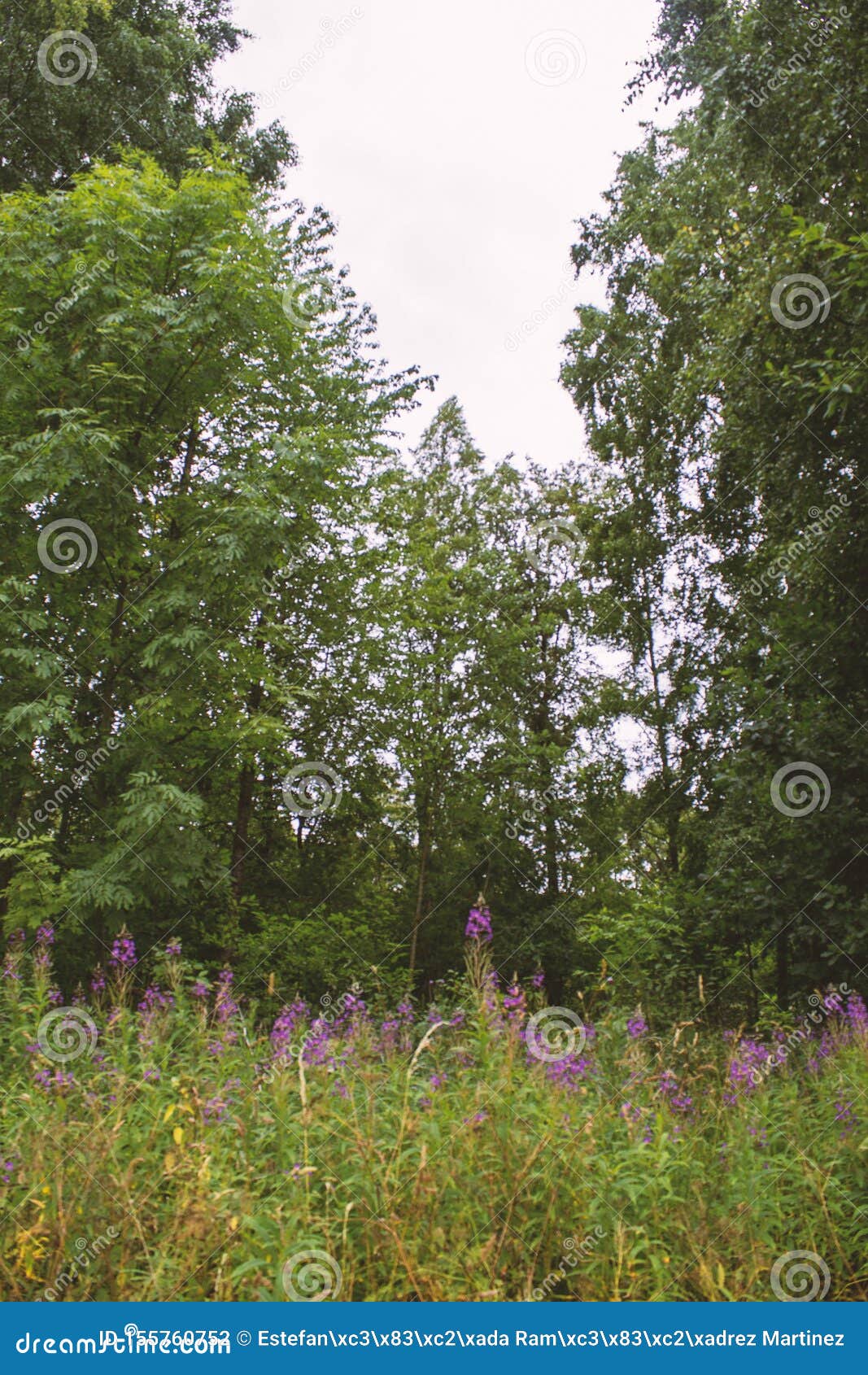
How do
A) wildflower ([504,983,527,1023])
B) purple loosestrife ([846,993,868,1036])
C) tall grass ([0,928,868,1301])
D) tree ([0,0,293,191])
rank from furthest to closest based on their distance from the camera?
tree ([0,0,293,191]) → purple loosestrife ([846,993,868,1036]) → wildflower ([504,983,527,1023]) → tall grass ([0,928,868,1301])

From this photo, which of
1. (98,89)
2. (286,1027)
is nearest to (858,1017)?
(286,1027)

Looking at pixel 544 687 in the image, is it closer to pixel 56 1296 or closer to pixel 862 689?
pixel 862 689

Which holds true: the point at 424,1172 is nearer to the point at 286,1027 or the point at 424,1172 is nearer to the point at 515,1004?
the point at 515,1004

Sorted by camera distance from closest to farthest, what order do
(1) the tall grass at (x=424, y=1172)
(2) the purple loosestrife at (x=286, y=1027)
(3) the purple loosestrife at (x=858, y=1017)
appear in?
(1) the tall grass at (x=424, y=1172) → (2) the purple loosestrife at (x=286, y=1027) → (3) the purple loosestrife at (x=858, y=1017)

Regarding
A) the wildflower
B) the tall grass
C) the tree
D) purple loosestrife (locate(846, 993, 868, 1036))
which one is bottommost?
the tall grass

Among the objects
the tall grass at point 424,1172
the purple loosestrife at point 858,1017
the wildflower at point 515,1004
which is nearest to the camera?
the tall grass at point 424,1172

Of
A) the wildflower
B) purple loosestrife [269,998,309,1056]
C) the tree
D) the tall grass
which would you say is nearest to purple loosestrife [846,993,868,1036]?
the tall grass

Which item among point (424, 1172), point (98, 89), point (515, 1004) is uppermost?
point (98, 89)

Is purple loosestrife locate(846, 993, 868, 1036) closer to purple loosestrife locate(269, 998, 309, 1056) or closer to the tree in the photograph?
purple loosestrife locate(269, 998, 309, 1056)

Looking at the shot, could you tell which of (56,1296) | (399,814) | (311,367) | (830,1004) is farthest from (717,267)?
(56,1296)

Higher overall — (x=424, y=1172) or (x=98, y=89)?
(x=98, y=89)

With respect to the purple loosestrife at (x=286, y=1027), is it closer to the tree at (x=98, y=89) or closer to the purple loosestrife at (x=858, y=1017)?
the purple loosestrife at (x=858, y=1017)

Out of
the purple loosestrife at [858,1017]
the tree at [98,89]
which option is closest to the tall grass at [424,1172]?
the purple loosestrife at [858,1017]

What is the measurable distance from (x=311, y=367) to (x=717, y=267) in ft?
21.1
